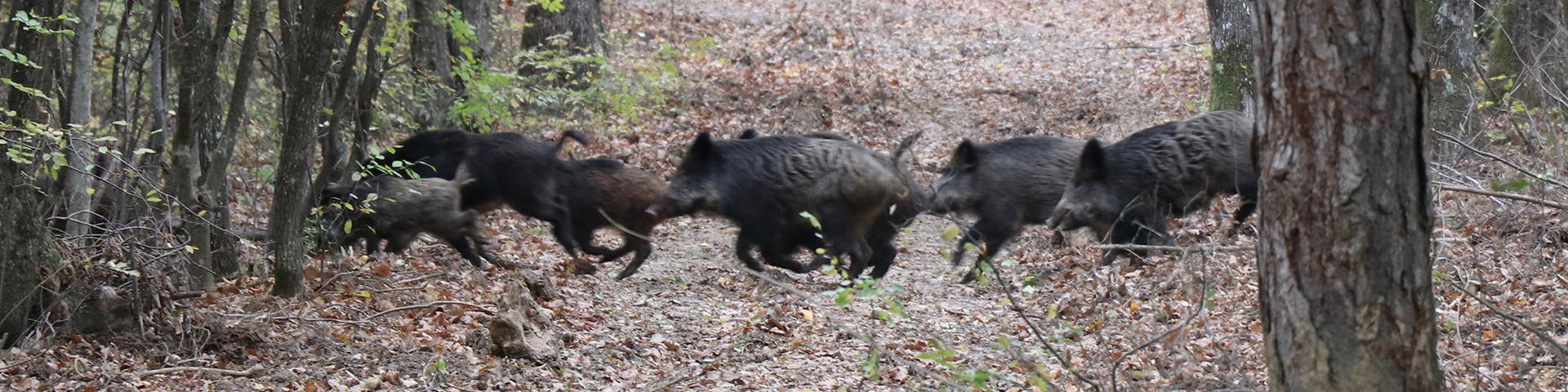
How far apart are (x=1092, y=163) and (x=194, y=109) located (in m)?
6.28

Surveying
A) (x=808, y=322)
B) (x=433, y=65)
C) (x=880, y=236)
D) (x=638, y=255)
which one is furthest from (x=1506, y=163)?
(x=433, y=65)

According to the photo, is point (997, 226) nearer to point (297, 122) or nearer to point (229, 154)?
point (297, 122)

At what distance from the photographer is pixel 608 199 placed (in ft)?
33.6

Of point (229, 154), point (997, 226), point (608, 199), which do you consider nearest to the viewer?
point (229, 154)

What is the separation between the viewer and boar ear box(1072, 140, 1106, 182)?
349 inches

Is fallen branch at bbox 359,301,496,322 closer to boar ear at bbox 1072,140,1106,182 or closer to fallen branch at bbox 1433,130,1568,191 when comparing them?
boar ear at bbox 1072,140,1106,182

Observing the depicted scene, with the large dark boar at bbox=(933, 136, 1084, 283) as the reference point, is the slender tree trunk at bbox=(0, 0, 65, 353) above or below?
above

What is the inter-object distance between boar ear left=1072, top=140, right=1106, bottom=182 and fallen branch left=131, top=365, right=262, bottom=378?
5990mm

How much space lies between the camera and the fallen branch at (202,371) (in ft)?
18.2

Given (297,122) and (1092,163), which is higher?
(297,122)

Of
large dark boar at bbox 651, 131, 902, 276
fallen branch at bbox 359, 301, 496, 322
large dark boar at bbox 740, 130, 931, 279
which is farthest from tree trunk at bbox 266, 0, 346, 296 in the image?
large dark boar at bbox 740, 130, 931, 279

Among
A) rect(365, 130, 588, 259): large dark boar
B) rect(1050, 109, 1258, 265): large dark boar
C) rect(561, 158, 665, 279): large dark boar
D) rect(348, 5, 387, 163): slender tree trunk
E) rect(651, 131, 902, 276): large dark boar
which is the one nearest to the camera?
rect(348, 5, 387, 163): slender tree trunk

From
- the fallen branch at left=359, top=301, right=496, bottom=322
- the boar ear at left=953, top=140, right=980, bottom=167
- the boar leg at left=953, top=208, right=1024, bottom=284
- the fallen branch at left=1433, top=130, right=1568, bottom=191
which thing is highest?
the fallen branch at left=1433, top=130, right=1568, bottom=191

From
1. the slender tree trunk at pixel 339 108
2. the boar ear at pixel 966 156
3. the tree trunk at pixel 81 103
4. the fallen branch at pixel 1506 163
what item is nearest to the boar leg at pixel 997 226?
the boar ear at pixel 966 156
